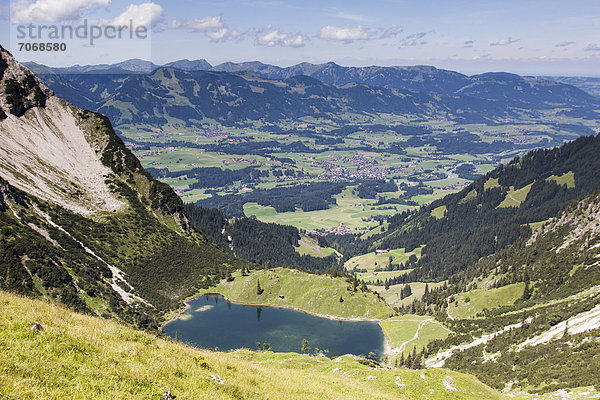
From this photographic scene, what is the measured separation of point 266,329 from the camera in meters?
168

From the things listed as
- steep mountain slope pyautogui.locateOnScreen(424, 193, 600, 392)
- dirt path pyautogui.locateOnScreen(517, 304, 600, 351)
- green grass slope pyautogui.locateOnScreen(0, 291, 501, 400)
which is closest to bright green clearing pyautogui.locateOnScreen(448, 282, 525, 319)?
steep mountain slope pyautogui.locateOnScreen(424, 193, 600, 392)

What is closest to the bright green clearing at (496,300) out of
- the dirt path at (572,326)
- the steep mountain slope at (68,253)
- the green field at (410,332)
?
the green field at (410,332)

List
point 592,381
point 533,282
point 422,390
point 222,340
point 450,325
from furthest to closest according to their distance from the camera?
1. point 533,282
2. point 450,325
3. point 222,340
4. point 592,381
5. point 422,390

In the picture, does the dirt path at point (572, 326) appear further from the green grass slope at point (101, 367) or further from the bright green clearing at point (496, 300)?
the green grass slope at point (101, 367)

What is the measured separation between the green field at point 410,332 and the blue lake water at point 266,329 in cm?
513

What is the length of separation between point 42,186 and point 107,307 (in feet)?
277

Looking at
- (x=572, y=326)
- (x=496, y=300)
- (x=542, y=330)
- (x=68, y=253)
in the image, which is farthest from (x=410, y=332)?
(x=68, y=253)

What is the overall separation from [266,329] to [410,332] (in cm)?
6344

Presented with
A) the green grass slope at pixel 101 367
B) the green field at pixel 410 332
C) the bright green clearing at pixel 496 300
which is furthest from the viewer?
the bright green clearing at pixel 496 300

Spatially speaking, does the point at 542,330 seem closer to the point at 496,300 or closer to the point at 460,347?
the point at 460,347

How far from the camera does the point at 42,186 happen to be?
18500 centimetres

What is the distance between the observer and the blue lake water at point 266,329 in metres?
152

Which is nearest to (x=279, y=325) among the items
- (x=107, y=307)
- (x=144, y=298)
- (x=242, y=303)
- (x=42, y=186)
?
(x=242, y=303)

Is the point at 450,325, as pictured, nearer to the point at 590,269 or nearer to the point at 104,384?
the point at 590,269
